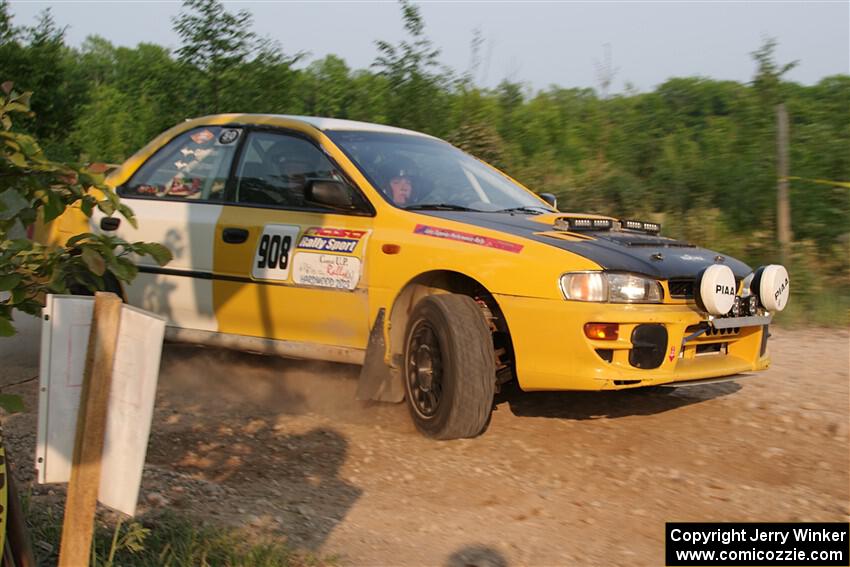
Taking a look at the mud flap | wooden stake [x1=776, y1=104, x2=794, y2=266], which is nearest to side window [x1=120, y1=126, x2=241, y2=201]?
the mud flap

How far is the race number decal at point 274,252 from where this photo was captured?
18.4ft

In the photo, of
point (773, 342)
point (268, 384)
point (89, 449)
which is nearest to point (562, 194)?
point (773, 342)

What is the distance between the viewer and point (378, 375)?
5.26 metres

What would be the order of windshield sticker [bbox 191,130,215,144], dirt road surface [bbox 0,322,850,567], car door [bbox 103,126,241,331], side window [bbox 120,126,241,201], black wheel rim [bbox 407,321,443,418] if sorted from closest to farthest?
1. dirt road surface [bbox 0,322,850,567]
2. black wheel rim [bbox 407,321,443,418]
3. car door [bbox 103,126,241,331]
4. side window [bbox 120,126,241,201]
5. windshield sticker [bbox 191,130,215,144]

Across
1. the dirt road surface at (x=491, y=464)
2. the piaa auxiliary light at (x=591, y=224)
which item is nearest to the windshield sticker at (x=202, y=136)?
the dirt road surface at (x=491, y=464)

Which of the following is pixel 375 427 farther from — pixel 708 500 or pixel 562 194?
pixel 562 194

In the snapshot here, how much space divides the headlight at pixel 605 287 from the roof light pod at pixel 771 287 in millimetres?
806

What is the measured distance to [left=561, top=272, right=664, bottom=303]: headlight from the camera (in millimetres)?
4621

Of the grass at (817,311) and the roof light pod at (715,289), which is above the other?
the roof light pod at (715,289)

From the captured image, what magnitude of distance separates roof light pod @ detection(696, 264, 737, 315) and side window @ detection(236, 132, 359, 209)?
2.07 metres

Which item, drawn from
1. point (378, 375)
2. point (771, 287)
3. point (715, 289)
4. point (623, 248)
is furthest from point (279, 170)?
point (771, 287)

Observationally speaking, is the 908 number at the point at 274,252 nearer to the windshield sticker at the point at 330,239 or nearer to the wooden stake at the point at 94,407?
the windshield sticker at the point at 330,239

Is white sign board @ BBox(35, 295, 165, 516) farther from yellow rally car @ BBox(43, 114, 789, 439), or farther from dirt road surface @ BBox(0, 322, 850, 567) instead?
yellow rally car @ BBox(43, 114, 789, 439)

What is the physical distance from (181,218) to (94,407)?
11.7 ft
